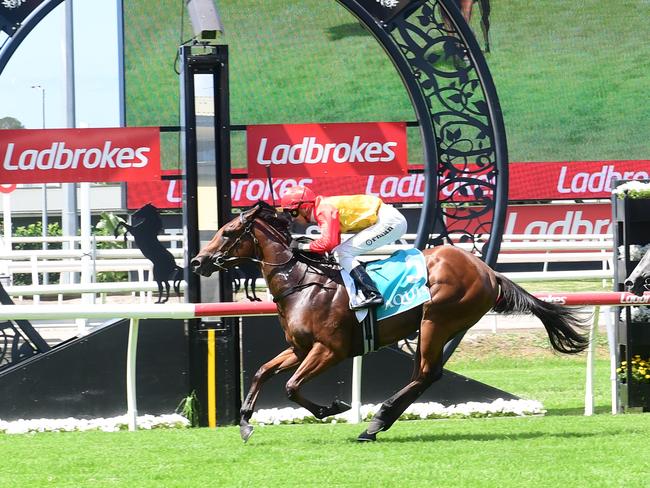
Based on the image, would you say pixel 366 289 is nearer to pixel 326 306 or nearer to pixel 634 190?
pixel 326 306

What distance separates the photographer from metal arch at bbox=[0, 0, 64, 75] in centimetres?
766

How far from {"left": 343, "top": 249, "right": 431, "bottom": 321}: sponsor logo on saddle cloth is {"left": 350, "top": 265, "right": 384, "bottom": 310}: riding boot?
0.05m

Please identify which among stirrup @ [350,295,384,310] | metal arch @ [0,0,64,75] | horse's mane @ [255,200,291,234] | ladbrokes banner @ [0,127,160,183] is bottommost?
stirrup @ [350,295,384,310]

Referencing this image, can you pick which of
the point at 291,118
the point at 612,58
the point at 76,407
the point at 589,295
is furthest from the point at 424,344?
the point at 612,58

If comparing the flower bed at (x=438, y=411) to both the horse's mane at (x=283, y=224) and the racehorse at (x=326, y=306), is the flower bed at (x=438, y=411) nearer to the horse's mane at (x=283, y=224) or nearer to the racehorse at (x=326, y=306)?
the racehorse at (x=326, y=306)

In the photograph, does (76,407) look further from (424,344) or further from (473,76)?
Answer: (473,76)

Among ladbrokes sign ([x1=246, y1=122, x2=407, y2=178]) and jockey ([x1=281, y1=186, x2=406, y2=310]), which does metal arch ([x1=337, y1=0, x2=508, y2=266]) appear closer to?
ladbrokes sign ([x1=246, y1=122, x2=407, y2=178])

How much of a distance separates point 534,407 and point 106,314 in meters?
2.69

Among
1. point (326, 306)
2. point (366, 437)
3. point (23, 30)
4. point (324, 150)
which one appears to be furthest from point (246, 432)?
point (23, 30)

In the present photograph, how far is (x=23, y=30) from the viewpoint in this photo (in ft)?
25.2

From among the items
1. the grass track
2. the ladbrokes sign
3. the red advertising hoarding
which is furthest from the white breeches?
the red advertising hoarding

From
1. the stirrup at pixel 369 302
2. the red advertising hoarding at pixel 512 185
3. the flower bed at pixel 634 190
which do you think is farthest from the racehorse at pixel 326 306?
the red advertising hoarding at pixel 512 185

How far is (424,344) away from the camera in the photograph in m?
6.32

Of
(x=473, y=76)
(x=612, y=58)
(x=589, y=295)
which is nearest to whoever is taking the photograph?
(x=589, y=295)
